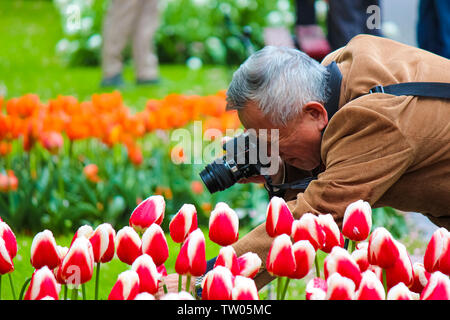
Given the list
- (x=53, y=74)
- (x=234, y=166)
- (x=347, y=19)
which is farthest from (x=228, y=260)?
(x=53, y=74)

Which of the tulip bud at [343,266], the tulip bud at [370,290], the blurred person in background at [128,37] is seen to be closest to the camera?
the tulip bud at [370,290]

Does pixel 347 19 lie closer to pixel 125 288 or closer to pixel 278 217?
pixel 278 217

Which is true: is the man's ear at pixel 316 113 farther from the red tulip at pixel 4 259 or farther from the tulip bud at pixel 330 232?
the red tulip at pixel 4 259

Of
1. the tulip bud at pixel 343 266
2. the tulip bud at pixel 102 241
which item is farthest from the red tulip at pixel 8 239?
the tulip bud at pixel 343 266

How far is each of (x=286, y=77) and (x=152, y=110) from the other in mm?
1951

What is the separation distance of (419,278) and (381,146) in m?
0.40

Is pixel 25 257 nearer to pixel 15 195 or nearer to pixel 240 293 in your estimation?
pixel 15 195

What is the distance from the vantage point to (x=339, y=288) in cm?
102

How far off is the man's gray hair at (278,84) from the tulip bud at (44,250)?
26.7 inches

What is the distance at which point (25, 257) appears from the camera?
253 cm

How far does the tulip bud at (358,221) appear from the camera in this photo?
4.26 feet

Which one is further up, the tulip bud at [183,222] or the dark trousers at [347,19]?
the dark trousers at [347,19]

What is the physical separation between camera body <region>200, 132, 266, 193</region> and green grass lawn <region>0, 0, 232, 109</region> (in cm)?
376
